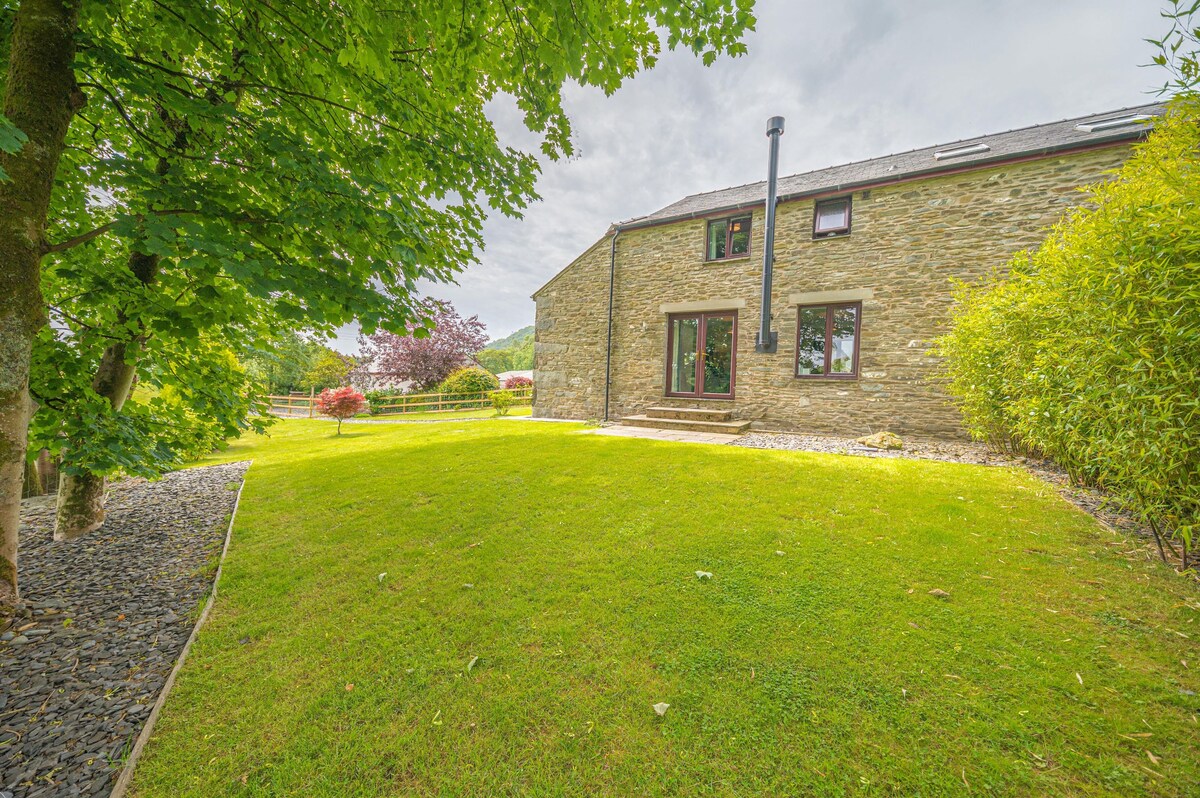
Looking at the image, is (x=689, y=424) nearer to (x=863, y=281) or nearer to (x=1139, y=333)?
(x=863, y=281)

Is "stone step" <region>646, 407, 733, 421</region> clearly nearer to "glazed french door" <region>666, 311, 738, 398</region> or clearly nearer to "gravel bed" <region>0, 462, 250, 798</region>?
"glazed french door" <region>666, 311, 738, 398</region>

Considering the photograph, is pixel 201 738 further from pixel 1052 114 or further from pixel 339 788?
pixel 1052 114

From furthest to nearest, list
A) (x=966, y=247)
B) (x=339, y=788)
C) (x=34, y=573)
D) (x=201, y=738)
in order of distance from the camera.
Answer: (x=966, y=247)
(x=34, y=573)
(x=201, y=738)
(x=339, y=788)

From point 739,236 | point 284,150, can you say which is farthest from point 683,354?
point 284,150

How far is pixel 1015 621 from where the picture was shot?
2.24 metres

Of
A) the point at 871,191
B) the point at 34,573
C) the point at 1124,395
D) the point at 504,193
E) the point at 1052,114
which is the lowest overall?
the point at 34,573

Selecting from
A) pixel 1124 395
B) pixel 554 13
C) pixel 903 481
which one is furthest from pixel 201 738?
pixel 903 481

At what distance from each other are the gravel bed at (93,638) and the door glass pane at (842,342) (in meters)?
10.0

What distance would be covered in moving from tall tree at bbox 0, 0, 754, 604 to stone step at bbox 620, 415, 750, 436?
6557 mm

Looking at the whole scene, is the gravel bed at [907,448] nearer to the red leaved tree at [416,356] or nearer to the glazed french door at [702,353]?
the glazed french door at [702,353]

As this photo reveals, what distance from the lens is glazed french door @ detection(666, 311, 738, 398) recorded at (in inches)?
380

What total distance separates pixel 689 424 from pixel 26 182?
29.0 ft

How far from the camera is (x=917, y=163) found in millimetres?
8766

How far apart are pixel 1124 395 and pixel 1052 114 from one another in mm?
11169
